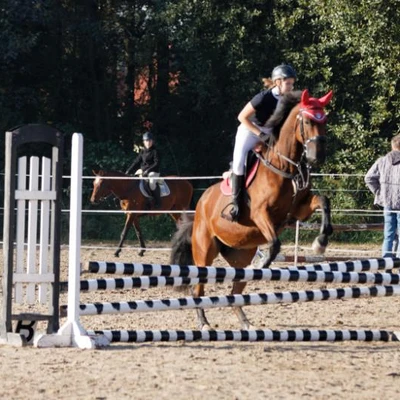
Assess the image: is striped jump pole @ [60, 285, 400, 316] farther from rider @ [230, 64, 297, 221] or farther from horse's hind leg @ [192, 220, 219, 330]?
horse's hind leg @ [192, 220, 219, 330]

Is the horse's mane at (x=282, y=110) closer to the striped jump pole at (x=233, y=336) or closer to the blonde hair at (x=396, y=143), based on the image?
the striped jump pole at (x=233, y=336)

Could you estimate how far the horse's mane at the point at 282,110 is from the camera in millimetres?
9172

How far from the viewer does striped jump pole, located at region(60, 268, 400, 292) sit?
25.0 feet

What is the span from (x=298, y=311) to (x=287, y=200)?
1800 millimetres

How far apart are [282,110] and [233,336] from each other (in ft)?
7.67

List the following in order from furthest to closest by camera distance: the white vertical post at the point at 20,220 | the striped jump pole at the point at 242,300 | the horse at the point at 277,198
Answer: the horse at the point at 277,198 → the striped jump pole at the point at 242,300 → the white vertical post at the point at 20,220

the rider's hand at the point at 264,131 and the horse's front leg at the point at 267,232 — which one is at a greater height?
the rider's hand at the point at 264,131

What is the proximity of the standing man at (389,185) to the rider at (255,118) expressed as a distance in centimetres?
431

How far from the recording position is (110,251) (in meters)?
18.8

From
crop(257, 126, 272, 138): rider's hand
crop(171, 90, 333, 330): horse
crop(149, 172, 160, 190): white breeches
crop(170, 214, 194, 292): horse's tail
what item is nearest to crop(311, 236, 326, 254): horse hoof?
crop(171, 90, 333, 330): horse

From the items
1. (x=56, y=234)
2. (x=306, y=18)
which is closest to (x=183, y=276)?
(x=56, y=234)

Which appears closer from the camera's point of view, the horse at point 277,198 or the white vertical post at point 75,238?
the white vertical post at point 75,238

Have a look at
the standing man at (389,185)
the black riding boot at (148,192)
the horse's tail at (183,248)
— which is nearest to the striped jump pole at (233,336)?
the horse's tail at (183,248)

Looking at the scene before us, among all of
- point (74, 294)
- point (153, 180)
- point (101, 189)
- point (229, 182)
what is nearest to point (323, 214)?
point (229, 182)
